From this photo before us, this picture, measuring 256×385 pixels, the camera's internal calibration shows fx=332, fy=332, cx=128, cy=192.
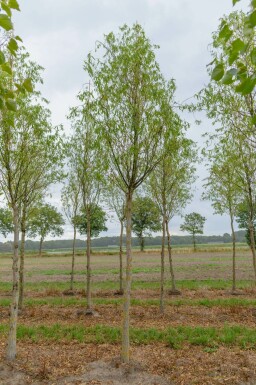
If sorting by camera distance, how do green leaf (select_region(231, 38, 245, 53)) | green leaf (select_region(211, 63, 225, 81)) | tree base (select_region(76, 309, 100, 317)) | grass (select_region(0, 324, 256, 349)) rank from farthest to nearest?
1. tree base (select_region(76, 309, 100, 317))
2. grass (select_region(0, 324, 256, 349))
3. green leaf (select_region(211, 63, 225, 81))
4. green leaf (select_region(231, 38, 245, 53))

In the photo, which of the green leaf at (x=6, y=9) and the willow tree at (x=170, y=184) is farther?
the willow tree at (x=170, y=184)

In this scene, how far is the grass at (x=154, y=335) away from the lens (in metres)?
10.8

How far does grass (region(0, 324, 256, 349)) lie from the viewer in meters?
10.8

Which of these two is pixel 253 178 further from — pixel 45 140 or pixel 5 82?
pixel 5 82

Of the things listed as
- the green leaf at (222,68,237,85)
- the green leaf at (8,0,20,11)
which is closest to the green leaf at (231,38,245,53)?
the green leaf at (222,68,237,85)

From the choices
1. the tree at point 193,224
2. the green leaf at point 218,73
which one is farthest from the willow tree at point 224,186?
the tree at point 193,224

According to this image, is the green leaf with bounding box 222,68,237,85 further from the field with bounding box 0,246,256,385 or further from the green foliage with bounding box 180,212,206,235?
the green foliage with bounding box 180,212,206,235

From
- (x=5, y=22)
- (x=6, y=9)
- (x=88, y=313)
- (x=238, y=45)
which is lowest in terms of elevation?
(x=88, y=313)

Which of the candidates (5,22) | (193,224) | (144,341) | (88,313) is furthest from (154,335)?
(193,224)

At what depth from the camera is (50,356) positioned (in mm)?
9656

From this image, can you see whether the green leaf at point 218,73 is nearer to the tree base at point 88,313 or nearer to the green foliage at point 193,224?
the tree base at point 88,313

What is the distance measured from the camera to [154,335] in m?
11.5

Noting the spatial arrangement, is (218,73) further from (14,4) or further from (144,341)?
(144,341)

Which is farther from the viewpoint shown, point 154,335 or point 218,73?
point 154,335
